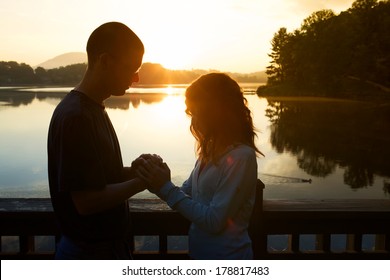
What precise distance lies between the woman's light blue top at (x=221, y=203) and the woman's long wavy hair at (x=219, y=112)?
0.25 feet

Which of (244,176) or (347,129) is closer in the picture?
(244,176)

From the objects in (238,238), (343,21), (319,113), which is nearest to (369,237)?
(238,238)

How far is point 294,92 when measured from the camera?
3263 inches

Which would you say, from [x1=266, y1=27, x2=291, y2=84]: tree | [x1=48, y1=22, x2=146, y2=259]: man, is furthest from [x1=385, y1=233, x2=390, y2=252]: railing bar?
[x1=266, y1=27, x2=291, y2=84]: tree

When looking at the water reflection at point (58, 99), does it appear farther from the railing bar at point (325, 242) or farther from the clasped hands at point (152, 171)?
the clasped hands at point (152, 171)

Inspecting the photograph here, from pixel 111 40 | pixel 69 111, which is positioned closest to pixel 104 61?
pixel 111 40

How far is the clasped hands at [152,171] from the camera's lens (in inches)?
88.0

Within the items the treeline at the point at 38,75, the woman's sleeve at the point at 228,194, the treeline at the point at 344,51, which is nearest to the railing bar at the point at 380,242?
the woman's sleeve at the point at 228,194

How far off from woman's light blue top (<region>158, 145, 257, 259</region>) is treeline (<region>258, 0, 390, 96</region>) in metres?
55.9

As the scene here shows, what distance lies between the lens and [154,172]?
2254mm

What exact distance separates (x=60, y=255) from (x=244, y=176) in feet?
3.87

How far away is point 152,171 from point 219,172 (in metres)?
0.39

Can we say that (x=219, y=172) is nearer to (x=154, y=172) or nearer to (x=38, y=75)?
(x=154, y=172)

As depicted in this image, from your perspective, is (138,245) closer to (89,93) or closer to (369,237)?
(369,237)
